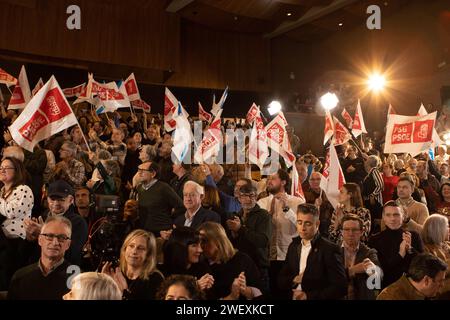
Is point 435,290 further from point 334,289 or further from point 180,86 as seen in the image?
point 180,86

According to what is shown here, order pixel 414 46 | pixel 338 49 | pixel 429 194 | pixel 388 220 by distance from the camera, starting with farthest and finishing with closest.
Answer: pixel 338 49 < pixel 414 46 < pixel 429 194 < pixel 388 220

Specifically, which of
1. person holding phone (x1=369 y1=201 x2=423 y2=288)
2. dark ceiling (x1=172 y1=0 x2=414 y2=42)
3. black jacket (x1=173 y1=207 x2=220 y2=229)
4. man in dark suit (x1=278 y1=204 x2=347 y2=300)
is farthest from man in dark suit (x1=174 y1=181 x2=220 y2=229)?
dark ceiling (x1=172 y1=0 x2=414 y2=42)

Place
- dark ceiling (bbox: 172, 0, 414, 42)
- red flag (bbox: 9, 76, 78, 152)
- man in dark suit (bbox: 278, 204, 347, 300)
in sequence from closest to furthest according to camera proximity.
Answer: man in dark suit (bbox: 278, 204, 347, 300), red flag (bbox: 9, 76, 78, 152), dark ceiling (bbox: 172, 0, 414, 42)

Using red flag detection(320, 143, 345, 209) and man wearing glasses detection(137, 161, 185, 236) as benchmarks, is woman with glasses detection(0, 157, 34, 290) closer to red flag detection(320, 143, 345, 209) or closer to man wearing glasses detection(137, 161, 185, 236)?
man wearing glasses detection(137, 161, 185, 236)

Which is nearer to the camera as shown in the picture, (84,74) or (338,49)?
(84,74)

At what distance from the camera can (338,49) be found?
18.8m

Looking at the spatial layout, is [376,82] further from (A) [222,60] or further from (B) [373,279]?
(B) [373,279]

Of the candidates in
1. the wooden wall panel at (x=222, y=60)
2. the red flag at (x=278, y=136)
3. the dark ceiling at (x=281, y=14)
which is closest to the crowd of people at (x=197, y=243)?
the red flag at (x=278, y=136)

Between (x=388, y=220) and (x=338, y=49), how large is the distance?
15891 mm

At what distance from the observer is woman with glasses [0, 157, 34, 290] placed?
11.5 feet

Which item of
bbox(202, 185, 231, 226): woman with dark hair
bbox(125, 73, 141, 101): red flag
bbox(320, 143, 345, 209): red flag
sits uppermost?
bbox(125, 73, 141, 101): red flag

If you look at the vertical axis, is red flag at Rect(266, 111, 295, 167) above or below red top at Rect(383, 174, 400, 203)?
above

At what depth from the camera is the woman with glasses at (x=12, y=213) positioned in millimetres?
3500
